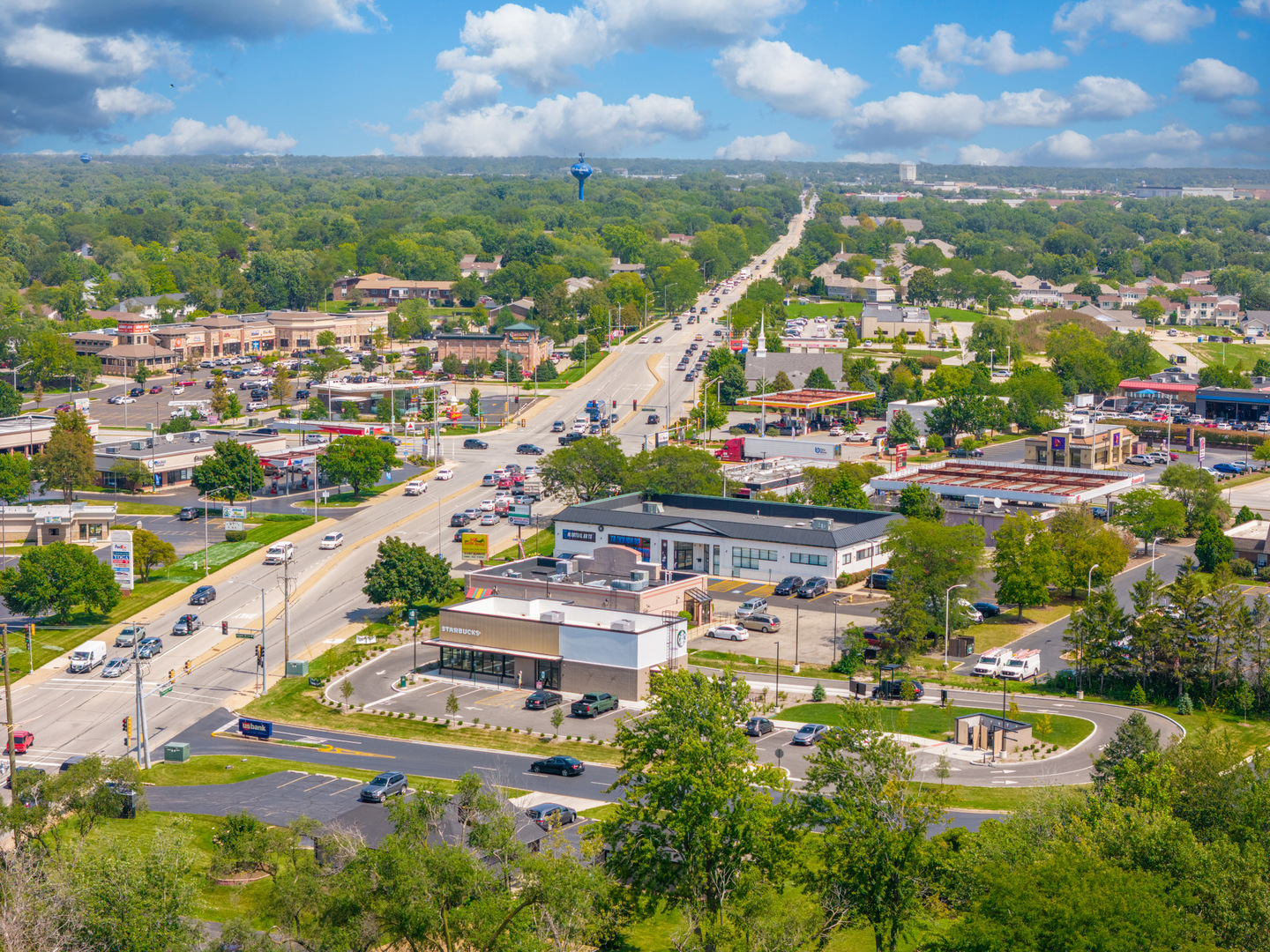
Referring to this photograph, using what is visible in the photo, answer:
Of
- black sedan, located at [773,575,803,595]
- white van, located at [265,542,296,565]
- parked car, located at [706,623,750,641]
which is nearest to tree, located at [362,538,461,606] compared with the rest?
white van, located at [265,542,296,565]

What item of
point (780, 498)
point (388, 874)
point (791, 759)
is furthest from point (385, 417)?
point (388, 874)

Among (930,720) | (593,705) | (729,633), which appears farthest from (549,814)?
(729,633)

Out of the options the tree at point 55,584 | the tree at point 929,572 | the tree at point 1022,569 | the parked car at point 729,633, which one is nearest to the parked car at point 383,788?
the parked car at point 729,633

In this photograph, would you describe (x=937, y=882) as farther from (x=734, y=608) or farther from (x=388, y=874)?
(x=734, y=608)

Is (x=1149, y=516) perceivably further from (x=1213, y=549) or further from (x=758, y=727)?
(x=758, y=727)

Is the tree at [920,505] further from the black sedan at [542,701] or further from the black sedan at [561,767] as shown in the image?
the black sedan at [561,767]

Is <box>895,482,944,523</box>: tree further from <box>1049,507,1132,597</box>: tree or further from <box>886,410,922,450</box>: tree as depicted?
<box>886,410,922,450</box>: tree

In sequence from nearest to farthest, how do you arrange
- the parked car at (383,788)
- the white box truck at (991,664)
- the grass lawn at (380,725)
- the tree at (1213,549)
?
the parked car at (383,788) → the grass lawn at (380,725) → the white box truck at (991,664) → the tree at (1213,549)

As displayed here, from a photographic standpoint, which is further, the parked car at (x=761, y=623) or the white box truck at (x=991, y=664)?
the parked car at (x=761, y=623)
